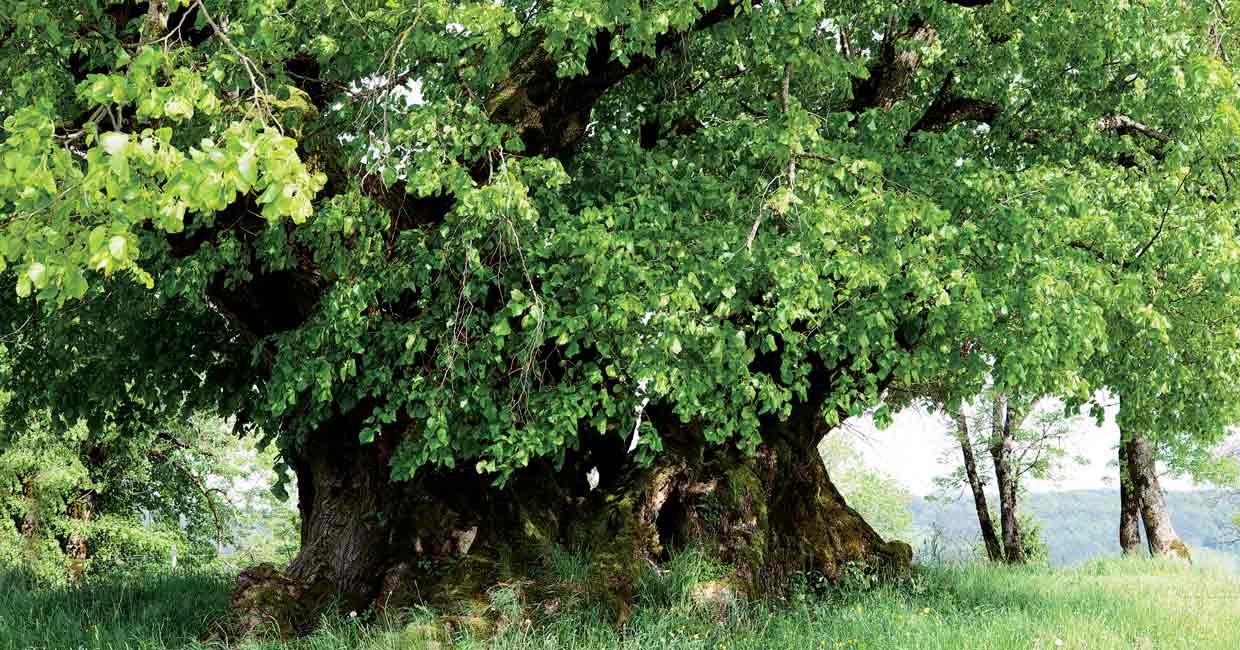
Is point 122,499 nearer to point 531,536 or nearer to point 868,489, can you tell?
point 531,536

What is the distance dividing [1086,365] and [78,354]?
536 inches

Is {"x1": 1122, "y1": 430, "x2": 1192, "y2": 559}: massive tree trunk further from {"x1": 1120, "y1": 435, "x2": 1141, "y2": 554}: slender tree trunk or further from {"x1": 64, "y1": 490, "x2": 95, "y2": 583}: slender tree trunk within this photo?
{"x1": 64, "y1": 490, "x2": 95, "y2": 583}: slender tree trunk

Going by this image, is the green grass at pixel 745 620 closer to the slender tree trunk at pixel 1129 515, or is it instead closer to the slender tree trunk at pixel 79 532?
the slender tree trunk at pixel 1129 515

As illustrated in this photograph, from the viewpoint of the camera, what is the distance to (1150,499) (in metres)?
19.9

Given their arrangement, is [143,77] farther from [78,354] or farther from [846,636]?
[78,354]

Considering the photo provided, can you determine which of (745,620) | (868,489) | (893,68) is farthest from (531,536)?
(868,489)

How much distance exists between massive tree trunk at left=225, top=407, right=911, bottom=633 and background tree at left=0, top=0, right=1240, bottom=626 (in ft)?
0.14

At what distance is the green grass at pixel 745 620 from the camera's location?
8750 mm

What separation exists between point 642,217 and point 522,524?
13.1 ft

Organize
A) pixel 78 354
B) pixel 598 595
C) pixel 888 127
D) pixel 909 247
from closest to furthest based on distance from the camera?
pixel 909 247
pixel 598 595
pixel 888 127
pixel 78 354

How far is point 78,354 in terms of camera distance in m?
13.9

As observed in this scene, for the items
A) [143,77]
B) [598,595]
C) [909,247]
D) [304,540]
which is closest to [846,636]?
[598,595]

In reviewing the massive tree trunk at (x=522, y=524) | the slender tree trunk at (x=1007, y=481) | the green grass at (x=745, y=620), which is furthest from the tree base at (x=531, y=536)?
the slender tree trunk at (x=1007, y=481)

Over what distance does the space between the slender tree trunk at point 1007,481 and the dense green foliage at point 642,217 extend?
31.6 feet
